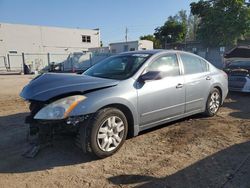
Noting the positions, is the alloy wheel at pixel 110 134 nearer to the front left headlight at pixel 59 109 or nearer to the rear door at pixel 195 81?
the front left headlight at pixel 59 109

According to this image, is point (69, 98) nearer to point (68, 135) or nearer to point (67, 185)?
point (68, 135)

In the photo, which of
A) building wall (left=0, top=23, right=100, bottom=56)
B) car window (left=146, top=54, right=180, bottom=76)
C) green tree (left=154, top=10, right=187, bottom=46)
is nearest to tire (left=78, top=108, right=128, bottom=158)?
car window (left=146, top=54, right=180, bottom=76)

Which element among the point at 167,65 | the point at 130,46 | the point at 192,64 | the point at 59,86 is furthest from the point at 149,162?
the point at 130,46

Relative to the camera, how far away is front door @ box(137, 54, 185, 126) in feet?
15.7

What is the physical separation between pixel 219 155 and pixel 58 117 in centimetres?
248

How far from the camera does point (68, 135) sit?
4242mm

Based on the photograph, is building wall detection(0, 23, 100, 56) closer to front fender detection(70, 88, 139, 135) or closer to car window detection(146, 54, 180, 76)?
car window detection(146, 54, 180, 76)

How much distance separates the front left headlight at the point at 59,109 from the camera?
391 centimetres

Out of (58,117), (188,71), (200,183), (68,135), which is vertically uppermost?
(188,71)

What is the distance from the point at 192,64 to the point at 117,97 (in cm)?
241

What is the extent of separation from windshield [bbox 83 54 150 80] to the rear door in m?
1.05

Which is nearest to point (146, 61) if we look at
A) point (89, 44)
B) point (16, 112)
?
point (16, 112)

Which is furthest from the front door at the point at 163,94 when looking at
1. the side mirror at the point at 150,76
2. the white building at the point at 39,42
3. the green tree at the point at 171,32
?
the green tree at the point at 171,32

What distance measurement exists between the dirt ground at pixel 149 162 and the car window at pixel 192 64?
117cm
